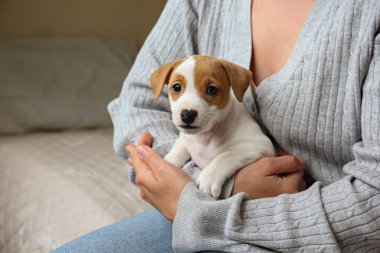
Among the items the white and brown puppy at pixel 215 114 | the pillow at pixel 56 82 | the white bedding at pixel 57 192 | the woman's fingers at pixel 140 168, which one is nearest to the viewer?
the white and brown puppy at pixel 215 114

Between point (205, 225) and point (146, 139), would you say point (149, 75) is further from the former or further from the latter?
point (205, 225)

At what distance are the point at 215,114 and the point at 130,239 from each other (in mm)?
309

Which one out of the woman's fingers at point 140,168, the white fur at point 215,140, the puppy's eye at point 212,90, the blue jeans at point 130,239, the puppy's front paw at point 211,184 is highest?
the puppy's eye at point 212,90

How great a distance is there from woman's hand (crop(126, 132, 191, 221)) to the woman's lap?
1.9 inches

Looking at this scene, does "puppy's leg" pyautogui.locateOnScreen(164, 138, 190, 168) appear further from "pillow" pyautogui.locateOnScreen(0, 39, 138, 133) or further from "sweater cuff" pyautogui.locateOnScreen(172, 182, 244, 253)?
"pillow" pyautogui.locateOnScreen(0, 39, 138, 133)

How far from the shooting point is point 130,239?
0.94 metres

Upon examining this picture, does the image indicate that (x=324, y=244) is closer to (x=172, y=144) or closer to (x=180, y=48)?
(x=172, y=144)

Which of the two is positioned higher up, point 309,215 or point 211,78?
point 211,78

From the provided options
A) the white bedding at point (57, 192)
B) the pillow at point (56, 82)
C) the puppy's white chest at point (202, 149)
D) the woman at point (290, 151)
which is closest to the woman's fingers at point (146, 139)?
the woman at point (290, 151)

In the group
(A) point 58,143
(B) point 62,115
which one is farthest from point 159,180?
(B) point 62,115

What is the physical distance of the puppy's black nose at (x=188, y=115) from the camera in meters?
0.84

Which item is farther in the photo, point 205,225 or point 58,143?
point 58,143

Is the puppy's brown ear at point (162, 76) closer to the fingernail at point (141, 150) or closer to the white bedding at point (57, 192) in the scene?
the fingernail at point (141, 150)

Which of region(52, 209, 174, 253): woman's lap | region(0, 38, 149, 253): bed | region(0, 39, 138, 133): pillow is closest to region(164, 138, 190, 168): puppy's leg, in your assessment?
region(52, 209, 174, 253): woman's lap
